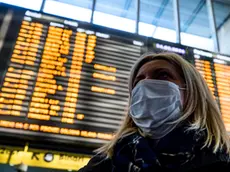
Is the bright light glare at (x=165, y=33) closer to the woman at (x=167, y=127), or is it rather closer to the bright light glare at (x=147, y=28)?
the bright light glare at (x=147, y=28)

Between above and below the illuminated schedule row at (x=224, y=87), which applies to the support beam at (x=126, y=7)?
above

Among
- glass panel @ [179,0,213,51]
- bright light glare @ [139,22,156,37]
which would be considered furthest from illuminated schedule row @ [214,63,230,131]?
glass panel @ [179,0,213,51]

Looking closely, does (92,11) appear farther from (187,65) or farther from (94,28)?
(187,65)

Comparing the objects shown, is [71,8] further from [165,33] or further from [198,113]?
[198,113]

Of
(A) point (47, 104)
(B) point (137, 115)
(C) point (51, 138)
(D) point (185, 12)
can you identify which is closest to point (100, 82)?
(A) point (47, 104)

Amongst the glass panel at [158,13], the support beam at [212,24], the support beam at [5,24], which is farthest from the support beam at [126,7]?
the support beam at [5,24]

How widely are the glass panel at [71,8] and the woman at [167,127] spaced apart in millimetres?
1923

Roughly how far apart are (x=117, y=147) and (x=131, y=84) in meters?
0.38

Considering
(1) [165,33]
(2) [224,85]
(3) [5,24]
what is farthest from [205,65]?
(3) [5,24]

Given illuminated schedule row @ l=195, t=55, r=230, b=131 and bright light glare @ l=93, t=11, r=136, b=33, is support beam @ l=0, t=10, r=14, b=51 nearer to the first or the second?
bright light glare @ l=93, t=11, r=136, b=33

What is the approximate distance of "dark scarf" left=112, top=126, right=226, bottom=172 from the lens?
752mm

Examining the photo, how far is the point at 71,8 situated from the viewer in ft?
10.7

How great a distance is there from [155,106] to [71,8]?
2601 mm

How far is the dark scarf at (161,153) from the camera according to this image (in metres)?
0.75
